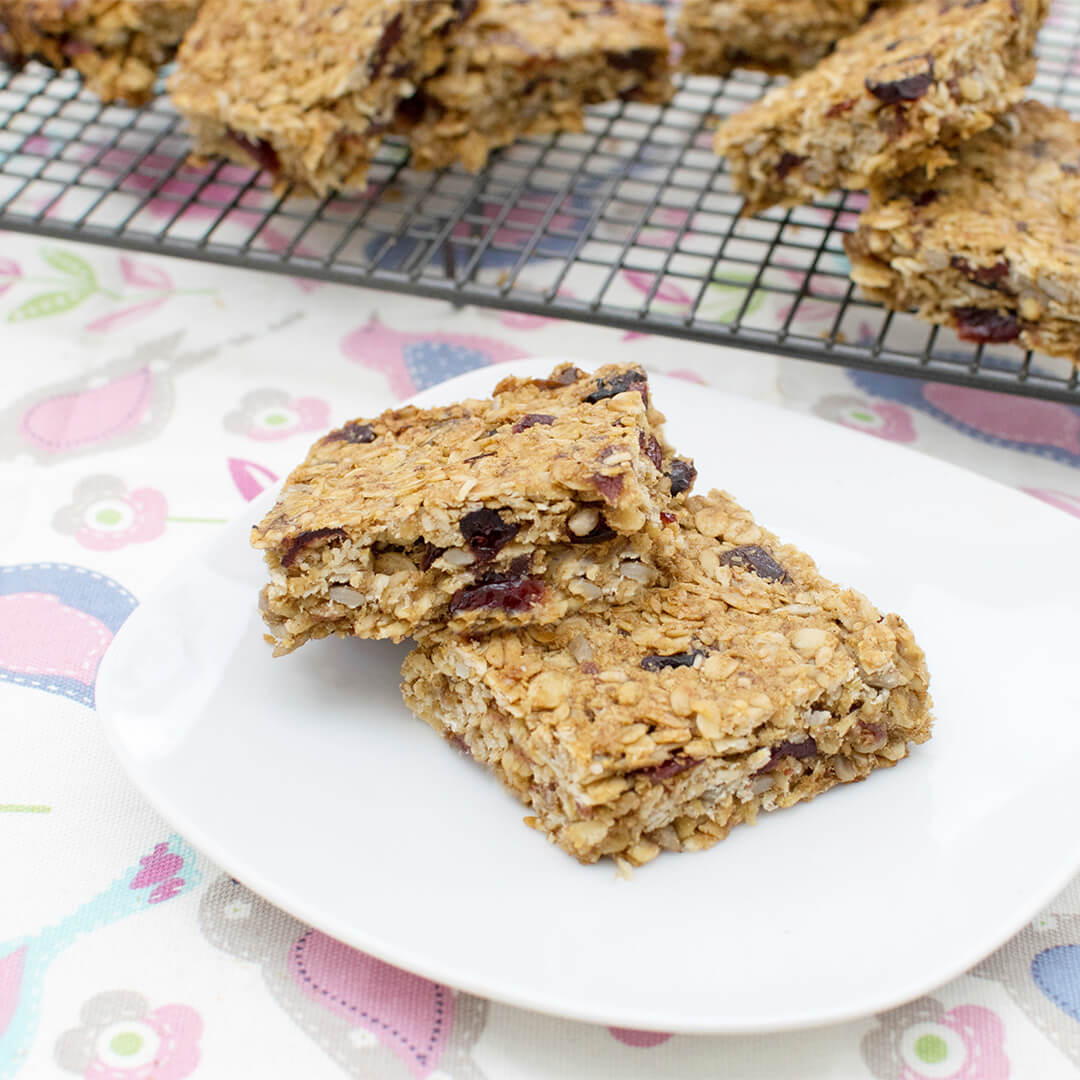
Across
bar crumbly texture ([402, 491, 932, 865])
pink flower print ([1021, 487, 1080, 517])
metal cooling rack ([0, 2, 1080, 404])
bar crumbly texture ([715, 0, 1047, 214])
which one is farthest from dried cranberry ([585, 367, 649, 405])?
pink flower print ([1021, 487, 1080, 517])

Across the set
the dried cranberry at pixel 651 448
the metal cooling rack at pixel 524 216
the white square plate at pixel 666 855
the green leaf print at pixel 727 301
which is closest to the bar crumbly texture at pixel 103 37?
the metal cooling rack at pixel 524 216

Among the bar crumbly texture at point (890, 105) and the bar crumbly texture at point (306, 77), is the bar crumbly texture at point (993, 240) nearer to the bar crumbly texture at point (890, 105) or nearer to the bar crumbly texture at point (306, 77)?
the bar crumbly texture at point (890, 105)

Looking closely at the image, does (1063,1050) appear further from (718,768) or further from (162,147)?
(162,147)

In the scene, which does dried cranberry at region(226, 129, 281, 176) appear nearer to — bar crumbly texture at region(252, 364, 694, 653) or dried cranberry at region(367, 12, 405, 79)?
dried cranberry at region(367, 12, 405, 79)

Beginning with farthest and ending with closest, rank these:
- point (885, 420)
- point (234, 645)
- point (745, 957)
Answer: point (885, 420) < point (234, 645) < point (745, 957)

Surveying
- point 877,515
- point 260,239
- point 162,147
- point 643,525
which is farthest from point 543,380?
point 162,147

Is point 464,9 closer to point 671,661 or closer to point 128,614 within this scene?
point 128,614
